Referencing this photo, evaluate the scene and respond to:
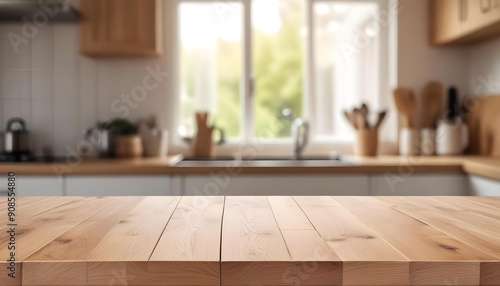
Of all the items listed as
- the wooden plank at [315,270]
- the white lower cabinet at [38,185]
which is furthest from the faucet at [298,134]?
the wooden plank at [315,270]

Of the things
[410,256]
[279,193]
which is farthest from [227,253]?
[279,193]

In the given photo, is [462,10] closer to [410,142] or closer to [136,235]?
[410,142]

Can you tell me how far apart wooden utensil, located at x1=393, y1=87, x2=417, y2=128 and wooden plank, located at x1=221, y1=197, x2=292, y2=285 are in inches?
87.8

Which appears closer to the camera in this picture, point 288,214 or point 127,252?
point 127,252

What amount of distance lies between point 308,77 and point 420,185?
3.58ft

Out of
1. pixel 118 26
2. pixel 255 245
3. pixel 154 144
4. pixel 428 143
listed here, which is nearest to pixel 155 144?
pixel 154 144

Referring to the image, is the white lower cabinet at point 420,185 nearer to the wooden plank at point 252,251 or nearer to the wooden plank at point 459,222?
the wooden plank at point 459,222

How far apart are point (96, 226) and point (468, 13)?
2.34 meters

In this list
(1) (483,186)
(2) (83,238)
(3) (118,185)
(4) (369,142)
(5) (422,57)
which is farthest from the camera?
(5) (422,57)

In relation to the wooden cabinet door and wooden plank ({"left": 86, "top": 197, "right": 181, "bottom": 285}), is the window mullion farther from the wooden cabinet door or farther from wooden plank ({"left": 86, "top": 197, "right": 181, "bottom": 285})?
wooden plank ({"left": 86, "top": 197, "right": 181, "bottom": 285})

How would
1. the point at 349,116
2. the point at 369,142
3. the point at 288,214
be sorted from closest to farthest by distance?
the point at 288,214 < the point at 369,142 < the point at 349,116

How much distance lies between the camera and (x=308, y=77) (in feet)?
10.6

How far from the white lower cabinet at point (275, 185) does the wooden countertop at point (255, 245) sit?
4.17 ft

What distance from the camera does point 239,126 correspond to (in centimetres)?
324
